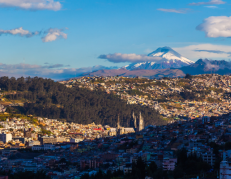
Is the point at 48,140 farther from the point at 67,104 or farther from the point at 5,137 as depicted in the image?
the point at 67,104

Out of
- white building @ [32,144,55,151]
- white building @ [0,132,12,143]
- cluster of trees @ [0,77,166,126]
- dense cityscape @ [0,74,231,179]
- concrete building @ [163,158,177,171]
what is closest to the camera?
dense cityscape @ [0,74,231,179]

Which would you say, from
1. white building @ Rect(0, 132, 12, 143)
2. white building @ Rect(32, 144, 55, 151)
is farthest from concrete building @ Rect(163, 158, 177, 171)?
white building @ Rect(0, 132, 12, 143)

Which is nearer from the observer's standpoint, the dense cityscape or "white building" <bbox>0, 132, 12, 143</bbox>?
the dense cityscape

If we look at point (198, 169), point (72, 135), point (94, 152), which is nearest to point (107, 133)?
point (72, 135)

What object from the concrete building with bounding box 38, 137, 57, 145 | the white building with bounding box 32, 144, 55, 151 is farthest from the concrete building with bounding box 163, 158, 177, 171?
the concrete building with bounding box 38, 137, 57, 145

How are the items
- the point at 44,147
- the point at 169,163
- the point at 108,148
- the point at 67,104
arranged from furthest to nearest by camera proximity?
the point at 67,104
the point at 44,147
the point at 108,148
the point at 169,163

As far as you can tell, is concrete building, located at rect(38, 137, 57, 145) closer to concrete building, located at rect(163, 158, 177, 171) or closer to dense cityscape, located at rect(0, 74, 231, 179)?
dense cityscape, located at rect(0, 74, 231, 179)

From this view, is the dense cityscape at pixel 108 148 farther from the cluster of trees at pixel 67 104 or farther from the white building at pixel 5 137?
the cluster of trees at pixel 67 104

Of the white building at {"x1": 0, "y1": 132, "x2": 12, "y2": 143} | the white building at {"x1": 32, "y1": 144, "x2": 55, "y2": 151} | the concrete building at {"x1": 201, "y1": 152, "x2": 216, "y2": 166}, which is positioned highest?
the concrete building at {"x1": 201, "y1": 152, "x2": 216, "y2": 166}

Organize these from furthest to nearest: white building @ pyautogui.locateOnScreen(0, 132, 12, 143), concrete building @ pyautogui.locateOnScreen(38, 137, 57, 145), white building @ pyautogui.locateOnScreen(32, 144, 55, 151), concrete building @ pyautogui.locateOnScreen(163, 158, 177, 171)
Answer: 1. concrete building @ pyautogui.locateOnScreen(38, 137, 57, 145)
2. white building @ pyautogui.locateOnScreen(0, 132, 12, 143)
3. white building @ pyautogui.locateOnScreen(32, 144, 55, 151)
4. concrete building @ pyautogui.locateOnScreen(163, 158, 177, 171)

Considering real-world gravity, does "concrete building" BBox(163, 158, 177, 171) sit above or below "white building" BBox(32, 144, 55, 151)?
above

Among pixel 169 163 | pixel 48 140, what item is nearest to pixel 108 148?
pixel 48 140
